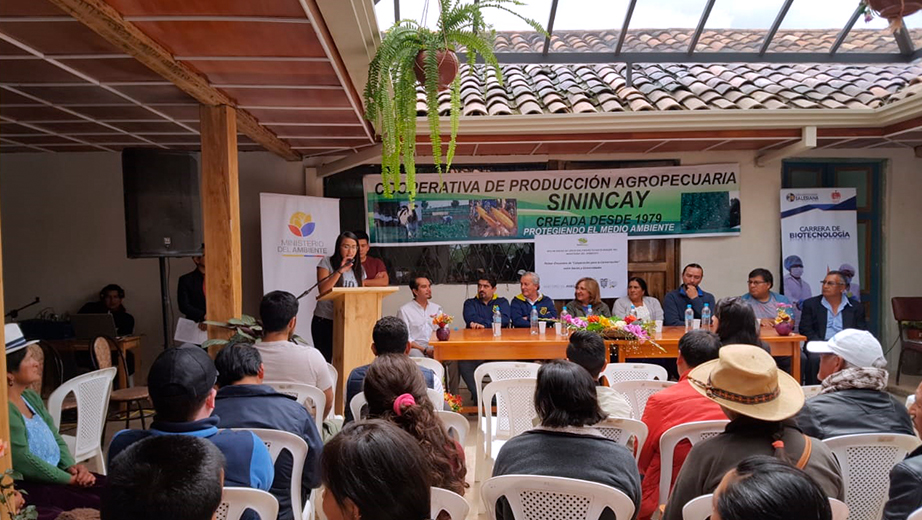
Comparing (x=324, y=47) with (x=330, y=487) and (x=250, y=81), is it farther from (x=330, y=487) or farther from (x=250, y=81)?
(x=330, y=487)

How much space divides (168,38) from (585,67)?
19.4 ft

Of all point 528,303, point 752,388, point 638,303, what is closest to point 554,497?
point 752,388

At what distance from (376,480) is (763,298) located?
19.8ft

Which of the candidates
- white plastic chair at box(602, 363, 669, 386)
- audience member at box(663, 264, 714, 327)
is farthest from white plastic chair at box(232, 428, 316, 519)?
audience member at box(663, 264, 714, 327)

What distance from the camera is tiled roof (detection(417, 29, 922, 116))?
616 centimetres

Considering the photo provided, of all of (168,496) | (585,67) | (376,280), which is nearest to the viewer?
(168,496)

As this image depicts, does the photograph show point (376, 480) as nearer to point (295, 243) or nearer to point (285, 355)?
point (285, 355)

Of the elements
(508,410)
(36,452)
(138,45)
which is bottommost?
(508,410)

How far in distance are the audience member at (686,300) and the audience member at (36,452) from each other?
528 cm

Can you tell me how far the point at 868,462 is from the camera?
2498 millimetres

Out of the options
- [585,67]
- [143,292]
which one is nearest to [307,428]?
[143,292]

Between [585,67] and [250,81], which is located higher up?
[585,67]

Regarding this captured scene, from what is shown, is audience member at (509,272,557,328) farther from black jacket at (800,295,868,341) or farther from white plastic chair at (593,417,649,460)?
white plastic chair at (593,417,649,460)

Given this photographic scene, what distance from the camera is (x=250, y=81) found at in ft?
12.7
